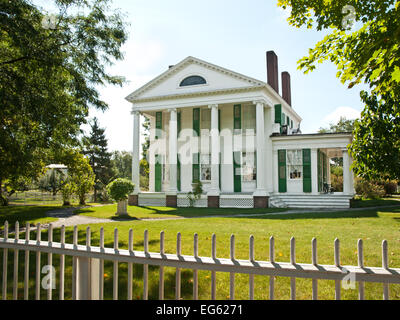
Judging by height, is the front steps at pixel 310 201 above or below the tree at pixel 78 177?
below

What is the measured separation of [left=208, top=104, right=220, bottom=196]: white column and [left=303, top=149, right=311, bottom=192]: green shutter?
274 inches

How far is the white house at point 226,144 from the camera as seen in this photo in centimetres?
2459

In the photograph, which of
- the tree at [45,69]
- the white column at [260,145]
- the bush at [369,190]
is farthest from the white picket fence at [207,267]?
the bush at [369,190]

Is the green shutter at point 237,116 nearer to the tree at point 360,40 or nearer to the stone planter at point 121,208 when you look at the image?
the stone planter at point 121,208

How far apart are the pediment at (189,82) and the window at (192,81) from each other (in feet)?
0.28

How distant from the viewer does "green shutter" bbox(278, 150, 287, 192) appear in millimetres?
26234

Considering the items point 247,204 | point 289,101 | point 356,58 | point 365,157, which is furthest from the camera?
point 289,101

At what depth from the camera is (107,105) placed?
11.6 m

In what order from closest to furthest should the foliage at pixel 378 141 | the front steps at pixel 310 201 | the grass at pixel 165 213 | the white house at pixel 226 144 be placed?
the foliage at pixel 378 141 < the grass at pixel 165 213 < the front steps at pixel 310 201 < the white house at pixel 226 144

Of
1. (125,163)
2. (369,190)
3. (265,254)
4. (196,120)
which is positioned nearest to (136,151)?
(196,120)

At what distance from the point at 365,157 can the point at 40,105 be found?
33.6 ft

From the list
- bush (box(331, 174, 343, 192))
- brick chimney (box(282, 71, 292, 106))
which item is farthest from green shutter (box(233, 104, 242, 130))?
bush (box(331, 174, 343, 192))
